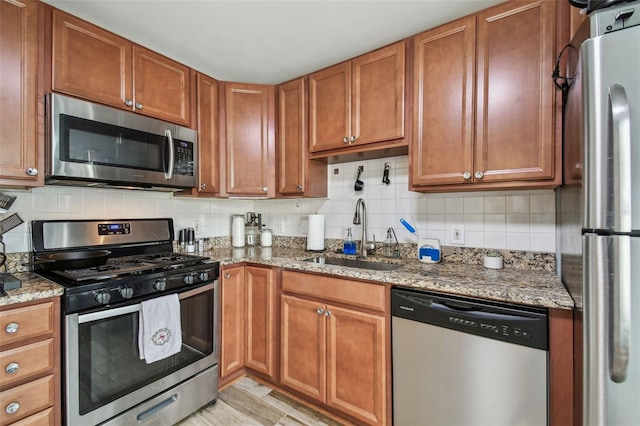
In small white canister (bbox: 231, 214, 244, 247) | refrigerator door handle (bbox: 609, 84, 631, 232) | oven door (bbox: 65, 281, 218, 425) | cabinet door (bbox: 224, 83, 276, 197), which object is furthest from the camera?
small white canister (bbox: 231, 214, 244, 247)

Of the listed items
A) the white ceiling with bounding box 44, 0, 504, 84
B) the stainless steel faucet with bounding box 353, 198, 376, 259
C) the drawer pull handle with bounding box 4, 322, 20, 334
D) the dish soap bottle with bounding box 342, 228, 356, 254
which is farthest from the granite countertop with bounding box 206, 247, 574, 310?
the white ceiling with bounding box 44, 0, 504, 84

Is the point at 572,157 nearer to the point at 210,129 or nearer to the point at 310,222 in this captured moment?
the point at 310,222

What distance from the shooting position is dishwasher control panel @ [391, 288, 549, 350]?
117 centimetres

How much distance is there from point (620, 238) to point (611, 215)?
65 millimetres

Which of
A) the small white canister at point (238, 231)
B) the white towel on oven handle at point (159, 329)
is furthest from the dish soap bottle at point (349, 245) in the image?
the white towel on oven handle at point (159, 329)

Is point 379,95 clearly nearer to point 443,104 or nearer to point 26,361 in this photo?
point 443,104

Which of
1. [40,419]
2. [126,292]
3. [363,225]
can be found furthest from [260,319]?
[40,419]

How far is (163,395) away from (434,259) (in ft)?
5.78

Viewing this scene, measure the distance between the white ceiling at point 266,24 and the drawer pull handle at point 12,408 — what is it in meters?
1.85

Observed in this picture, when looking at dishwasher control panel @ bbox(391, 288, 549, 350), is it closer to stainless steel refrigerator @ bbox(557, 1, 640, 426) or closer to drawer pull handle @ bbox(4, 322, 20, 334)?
stainless steel refrigerator @ bbox(557, 1, 640, 426)

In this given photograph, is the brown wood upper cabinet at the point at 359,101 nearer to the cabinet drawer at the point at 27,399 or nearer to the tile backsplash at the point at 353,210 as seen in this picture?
the tile backsplash at the point at 353,210

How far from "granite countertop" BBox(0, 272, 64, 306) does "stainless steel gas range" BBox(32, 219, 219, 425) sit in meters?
0.05

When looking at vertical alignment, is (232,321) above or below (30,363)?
below

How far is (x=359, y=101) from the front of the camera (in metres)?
1.95
